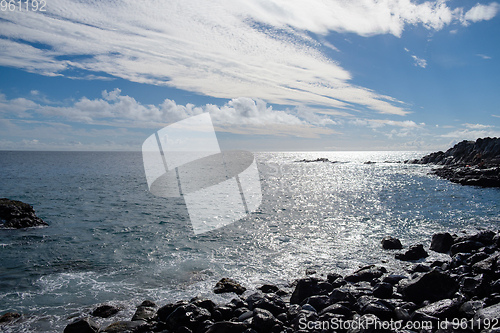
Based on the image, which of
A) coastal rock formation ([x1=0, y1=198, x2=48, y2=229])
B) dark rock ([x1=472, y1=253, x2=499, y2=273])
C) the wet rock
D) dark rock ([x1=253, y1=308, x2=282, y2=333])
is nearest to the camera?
dark rock ([x1=253, y1=308, x2=282, y2=333])

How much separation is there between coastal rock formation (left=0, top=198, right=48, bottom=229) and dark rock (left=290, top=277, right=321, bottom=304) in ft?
76.2

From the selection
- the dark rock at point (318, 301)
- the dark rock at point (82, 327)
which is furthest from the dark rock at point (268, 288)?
the dark rock at point (82, 327)

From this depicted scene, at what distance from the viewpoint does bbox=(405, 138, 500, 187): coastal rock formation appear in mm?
54066

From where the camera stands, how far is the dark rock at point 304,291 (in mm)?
11031

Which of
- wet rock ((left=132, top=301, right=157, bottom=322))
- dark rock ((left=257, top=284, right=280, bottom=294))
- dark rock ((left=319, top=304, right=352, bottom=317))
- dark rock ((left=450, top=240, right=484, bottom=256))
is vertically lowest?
wet rock ((left=132, top=301, right=157, bottom=322))

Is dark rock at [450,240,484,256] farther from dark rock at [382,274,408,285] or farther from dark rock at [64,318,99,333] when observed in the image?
dark rock at [64,318,99,333]

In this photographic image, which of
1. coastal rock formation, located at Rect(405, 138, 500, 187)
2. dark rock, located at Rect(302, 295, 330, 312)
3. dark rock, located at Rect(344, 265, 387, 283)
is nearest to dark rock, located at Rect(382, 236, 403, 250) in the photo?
dark rock, located at Rect(344, 265, 387, 283)

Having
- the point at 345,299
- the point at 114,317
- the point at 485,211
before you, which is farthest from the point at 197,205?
the point at 485,211

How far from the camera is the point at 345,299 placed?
9922mm

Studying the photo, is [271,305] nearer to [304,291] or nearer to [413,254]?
[304,291]

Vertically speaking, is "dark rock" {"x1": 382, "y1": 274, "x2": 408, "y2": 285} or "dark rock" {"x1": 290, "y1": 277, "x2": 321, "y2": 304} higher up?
"dark rock" {"x1": 382, "y1": 274, "x2": 408, "y2": 285}

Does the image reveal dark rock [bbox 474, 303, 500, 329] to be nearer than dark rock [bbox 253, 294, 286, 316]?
Yes

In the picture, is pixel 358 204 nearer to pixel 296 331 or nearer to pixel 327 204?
pixel 327 204

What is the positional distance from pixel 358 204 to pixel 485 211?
13307 millimetres
